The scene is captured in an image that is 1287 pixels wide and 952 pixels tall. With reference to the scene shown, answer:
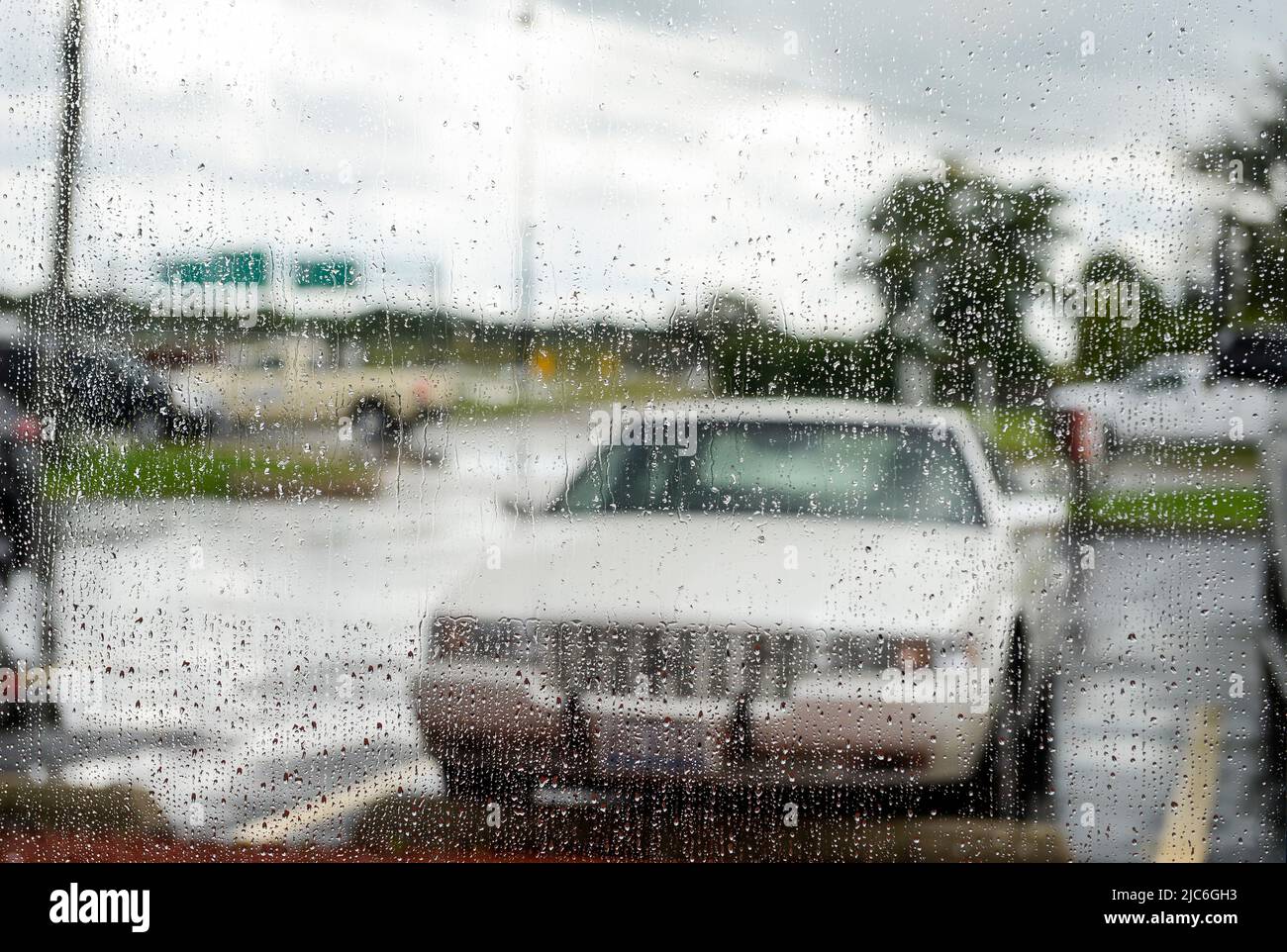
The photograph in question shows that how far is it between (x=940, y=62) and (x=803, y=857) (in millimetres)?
1575

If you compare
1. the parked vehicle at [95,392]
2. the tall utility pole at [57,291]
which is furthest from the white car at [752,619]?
the tall utility pole at [57,291]

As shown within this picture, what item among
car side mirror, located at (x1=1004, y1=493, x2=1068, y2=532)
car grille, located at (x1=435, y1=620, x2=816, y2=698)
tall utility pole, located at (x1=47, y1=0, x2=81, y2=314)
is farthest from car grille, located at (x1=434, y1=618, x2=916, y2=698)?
tall utility pole, located at (x1=47, y1=0, x2=81, y2=314)

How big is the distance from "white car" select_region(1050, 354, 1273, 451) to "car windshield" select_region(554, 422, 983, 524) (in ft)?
0.90

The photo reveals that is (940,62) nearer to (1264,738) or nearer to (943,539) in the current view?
(943,539)

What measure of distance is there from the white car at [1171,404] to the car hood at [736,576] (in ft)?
1.02

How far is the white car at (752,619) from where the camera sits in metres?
1.94

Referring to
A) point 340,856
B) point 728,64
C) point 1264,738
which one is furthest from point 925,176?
point 340,856

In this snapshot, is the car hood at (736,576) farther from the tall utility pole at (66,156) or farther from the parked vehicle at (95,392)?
the tall utility pole at (66,156)

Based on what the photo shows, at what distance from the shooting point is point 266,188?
1.97 metres

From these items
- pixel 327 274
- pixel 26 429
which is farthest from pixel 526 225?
pixel 26 429

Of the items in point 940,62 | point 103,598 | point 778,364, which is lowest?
point 103,598

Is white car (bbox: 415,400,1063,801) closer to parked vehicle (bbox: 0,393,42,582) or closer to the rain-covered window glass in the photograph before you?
the rain-covered window glass

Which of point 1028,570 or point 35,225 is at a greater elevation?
point 35,225

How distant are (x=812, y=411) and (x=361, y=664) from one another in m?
1.02
